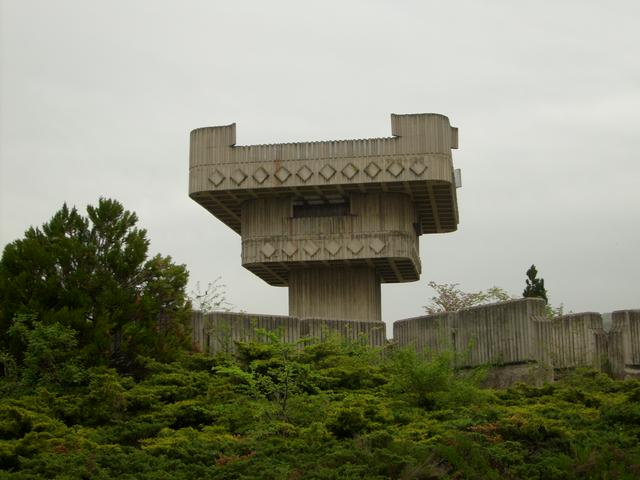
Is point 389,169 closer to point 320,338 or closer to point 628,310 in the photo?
point 320,338

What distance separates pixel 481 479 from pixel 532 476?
678 millimetres

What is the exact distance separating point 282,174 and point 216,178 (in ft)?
7.23

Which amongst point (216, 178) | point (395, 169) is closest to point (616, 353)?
point (395, 169)

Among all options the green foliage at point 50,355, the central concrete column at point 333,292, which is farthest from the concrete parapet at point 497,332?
the central concrete column at point 333,292

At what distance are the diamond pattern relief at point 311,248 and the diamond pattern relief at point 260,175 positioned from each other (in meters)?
2.64

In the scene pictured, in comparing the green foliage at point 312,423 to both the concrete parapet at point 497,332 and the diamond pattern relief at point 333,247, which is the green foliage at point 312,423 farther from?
the diamond pattern relief at point 333,247

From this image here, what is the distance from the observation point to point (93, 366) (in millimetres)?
19219

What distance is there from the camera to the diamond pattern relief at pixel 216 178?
1303 inches

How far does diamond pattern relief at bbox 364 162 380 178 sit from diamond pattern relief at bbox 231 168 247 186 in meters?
3.94

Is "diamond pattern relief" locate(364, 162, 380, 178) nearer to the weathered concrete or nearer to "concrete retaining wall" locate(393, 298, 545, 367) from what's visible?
"concrete retaining wall" locate(393, 298, 545, 367)

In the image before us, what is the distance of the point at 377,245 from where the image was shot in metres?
33.5

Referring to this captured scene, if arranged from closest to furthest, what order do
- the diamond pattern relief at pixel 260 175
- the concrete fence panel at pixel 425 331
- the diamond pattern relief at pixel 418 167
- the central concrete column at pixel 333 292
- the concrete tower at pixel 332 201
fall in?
the concrete fence panel at pixel 425 331 < the diamond pattern relief at pixel 418 167 < the concrete tower at pixel 332 201 < the diamond pattern relief at pixel 260 175 < the central concrete column at pixel 333 292

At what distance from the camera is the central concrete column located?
35.2 metres

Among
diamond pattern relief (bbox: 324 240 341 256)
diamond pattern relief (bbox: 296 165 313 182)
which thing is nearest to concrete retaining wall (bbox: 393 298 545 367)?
diamond pattern relief (bbox: 296 165 313 182)
